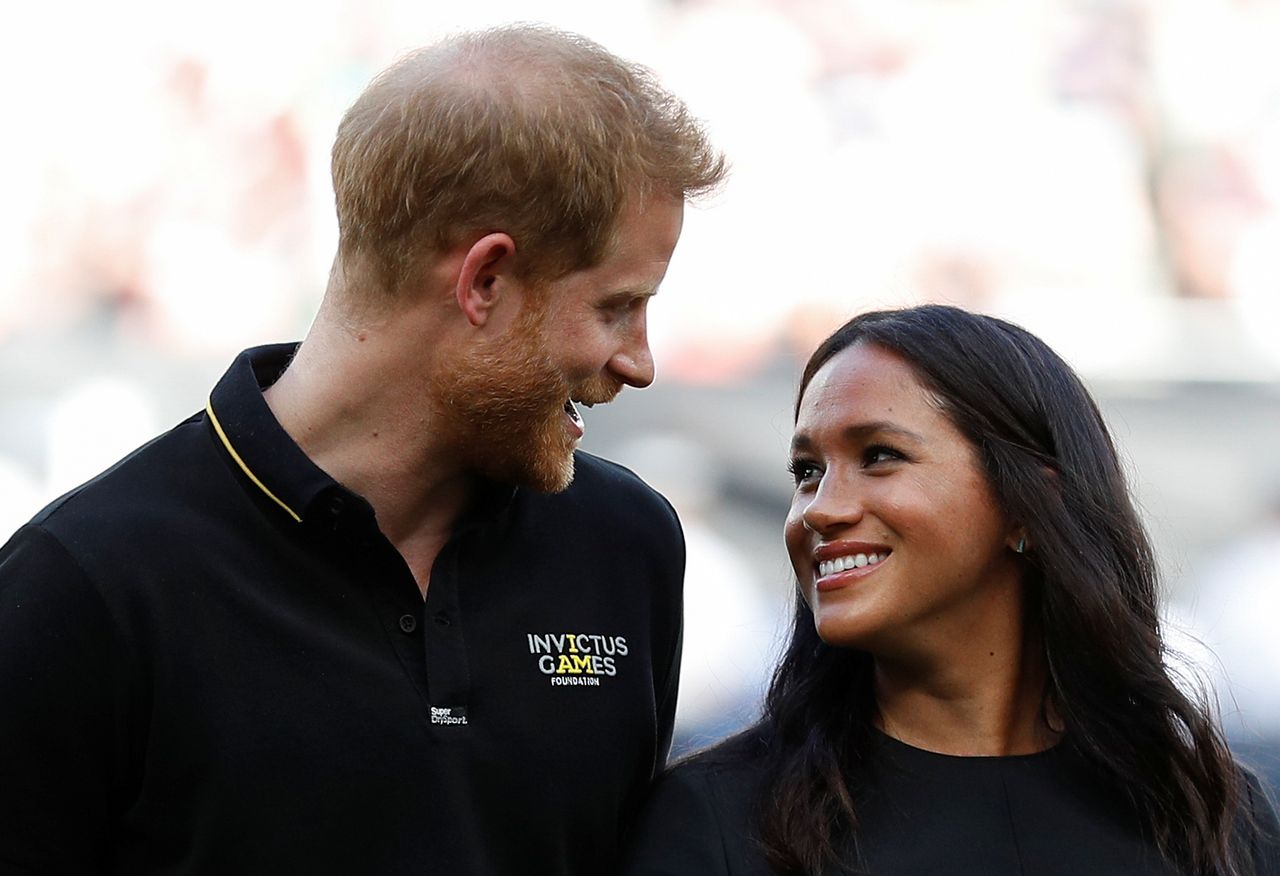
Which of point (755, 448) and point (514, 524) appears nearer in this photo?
point (514, 524)

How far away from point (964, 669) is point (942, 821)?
0.64ft

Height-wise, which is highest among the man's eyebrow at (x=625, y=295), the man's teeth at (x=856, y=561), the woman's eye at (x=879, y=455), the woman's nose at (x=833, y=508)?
the man's eyebrow at (x=625, y=295)

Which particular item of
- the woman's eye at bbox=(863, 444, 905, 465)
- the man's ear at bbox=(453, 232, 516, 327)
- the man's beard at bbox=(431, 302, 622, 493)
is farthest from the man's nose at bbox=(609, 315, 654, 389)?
the woman's eye at bbox=(863, 444, 905, 465)

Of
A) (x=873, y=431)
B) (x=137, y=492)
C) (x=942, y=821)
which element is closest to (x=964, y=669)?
(x=942, y=821)

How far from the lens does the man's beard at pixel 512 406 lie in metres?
1.99

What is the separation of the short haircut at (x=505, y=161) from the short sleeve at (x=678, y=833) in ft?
2.01

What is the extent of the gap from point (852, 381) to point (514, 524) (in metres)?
0.45

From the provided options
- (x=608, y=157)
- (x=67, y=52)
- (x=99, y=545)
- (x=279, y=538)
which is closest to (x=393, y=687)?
(x=279, y=538)

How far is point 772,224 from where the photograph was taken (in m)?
5.45

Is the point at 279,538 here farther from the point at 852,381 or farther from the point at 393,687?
the point at 852,381

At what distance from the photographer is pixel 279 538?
195 cm

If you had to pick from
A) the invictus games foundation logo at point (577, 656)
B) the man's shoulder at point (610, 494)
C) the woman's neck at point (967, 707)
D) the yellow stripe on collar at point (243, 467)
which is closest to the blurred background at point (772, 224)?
the man's shoulder at point (610, 494)

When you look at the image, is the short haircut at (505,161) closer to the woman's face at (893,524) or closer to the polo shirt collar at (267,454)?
the polo shirt collar at (267,454)

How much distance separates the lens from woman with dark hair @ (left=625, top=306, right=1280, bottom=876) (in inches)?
81.5
